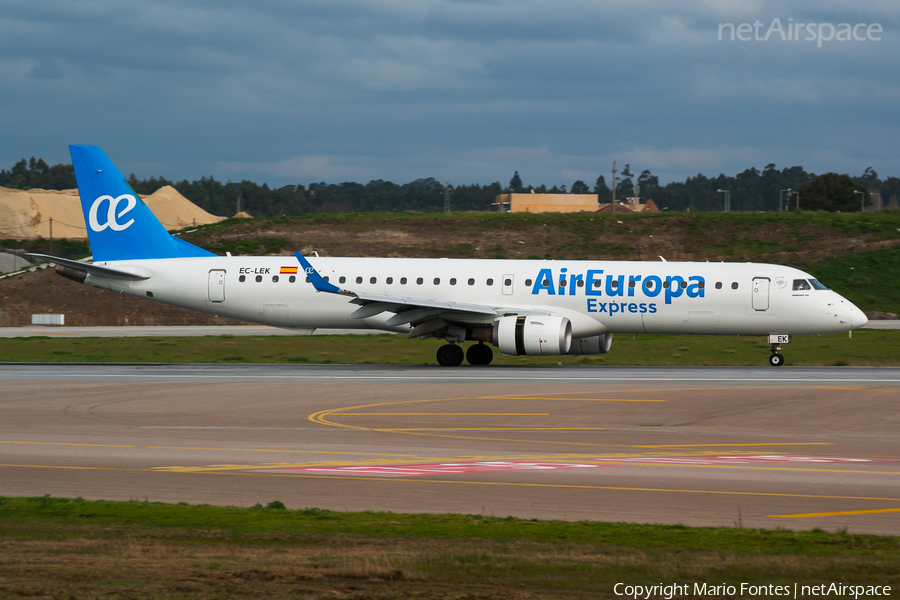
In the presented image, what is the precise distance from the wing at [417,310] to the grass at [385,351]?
3.68 m

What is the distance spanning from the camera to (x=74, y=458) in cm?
1536

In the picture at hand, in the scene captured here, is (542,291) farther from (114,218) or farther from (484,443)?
(114,218)

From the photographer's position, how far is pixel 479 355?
109ft

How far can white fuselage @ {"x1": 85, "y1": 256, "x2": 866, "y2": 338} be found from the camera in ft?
102

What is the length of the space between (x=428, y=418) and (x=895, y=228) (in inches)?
2918

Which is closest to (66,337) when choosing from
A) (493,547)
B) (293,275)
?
(293,275)

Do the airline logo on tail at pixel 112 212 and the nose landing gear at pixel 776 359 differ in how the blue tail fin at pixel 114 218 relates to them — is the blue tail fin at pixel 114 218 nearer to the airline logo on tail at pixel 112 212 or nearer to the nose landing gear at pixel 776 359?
the airline logo on tail at pixel 112 212

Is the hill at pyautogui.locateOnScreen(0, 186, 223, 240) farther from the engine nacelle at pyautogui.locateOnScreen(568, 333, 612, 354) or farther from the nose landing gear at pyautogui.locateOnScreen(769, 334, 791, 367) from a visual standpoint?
the nose landing gear at pyautogui.locateOnScreen(769, 334, 791, 367)

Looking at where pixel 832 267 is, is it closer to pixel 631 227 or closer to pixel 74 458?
pixel 631 227

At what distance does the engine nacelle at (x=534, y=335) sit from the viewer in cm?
2959

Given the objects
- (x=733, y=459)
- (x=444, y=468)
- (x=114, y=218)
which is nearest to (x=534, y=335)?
(x=733, y=459)

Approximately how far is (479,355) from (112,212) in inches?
590

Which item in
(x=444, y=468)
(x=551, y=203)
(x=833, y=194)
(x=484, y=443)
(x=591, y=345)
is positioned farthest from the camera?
(x=551, y=203)

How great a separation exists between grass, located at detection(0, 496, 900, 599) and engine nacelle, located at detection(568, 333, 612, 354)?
21.9 metres
